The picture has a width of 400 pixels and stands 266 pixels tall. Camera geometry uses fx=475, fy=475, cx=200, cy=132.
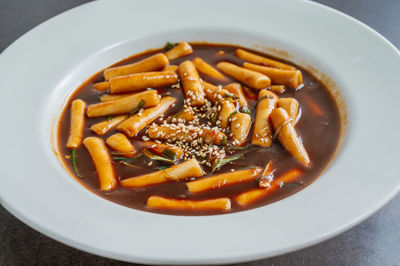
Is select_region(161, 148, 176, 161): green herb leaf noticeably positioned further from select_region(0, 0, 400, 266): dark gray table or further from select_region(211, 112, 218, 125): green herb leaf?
select_region(0, 0, 400, 266): dark gray table

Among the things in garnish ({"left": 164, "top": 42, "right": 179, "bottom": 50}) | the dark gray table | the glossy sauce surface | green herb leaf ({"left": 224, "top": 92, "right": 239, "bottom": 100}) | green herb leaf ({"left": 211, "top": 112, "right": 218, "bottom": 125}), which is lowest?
the dark gray table

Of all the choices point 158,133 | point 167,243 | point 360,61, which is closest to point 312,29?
point 360,61

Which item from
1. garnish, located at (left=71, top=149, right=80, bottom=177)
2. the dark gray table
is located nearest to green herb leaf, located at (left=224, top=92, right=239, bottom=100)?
garnish, located at (left=71, top=149, right=80, bottom=177)

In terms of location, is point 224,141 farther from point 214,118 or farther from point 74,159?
point 74,159

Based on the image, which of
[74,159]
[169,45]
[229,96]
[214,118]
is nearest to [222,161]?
[214,118]

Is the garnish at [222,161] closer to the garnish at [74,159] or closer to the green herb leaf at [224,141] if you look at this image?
the green herb leaf at [224,141]

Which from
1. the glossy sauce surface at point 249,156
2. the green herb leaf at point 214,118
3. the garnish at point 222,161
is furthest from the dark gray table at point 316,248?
the green herb leaf at point 214,118

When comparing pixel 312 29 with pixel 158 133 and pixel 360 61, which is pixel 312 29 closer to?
pixel 360 61
